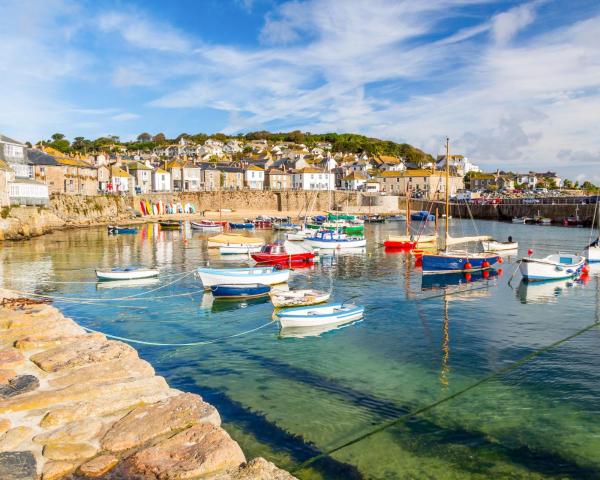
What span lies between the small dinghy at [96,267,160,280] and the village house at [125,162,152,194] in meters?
83.1

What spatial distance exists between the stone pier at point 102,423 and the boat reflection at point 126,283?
2054 centimetres

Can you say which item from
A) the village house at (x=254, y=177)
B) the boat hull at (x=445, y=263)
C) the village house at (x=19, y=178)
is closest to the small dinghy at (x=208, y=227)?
the village house at (x=19, y=178)

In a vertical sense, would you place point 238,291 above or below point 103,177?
below

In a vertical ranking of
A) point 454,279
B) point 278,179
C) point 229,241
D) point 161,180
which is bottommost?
point 454,279

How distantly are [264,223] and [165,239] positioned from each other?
84.8ft

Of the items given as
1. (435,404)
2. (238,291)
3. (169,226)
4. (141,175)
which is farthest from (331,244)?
(141,175)

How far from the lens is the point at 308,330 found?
72.7 ft

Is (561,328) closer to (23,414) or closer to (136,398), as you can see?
(136,398)

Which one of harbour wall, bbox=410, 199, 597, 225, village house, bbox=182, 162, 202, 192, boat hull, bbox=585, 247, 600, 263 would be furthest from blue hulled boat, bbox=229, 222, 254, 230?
boat hull, bbox=585, 247, 600, 263

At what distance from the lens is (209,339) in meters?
21.2

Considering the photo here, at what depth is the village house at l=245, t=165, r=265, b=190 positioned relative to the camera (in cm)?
13100

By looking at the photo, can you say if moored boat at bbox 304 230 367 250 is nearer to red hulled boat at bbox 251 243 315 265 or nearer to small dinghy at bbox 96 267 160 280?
red hulled boat at bbox 251 243 315 265

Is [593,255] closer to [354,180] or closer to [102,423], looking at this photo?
[102,423]

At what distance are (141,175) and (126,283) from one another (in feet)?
284
